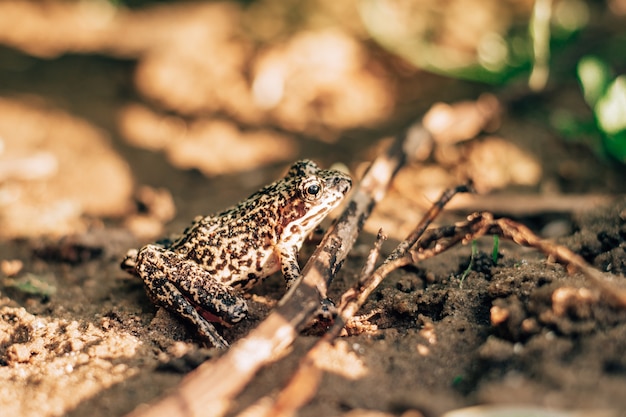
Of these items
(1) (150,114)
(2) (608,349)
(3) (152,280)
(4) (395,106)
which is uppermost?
(4) (395,106)

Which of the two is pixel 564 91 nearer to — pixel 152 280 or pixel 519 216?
pixel 519 216

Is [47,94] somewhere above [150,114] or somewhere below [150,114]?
below

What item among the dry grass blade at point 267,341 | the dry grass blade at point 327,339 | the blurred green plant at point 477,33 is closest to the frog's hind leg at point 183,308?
the dry grass blade at point 267,341

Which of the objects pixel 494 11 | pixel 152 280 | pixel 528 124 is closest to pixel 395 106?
pixel 528 124

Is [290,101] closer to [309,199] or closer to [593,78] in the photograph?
[309,199]

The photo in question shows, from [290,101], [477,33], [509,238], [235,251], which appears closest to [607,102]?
[509,238]

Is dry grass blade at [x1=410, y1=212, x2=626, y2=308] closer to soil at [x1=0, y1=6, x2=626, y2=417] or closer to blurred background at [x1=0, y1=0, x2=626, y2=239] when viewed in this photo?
soil at [x1=0, y1=6, x2=626, y2=417]
